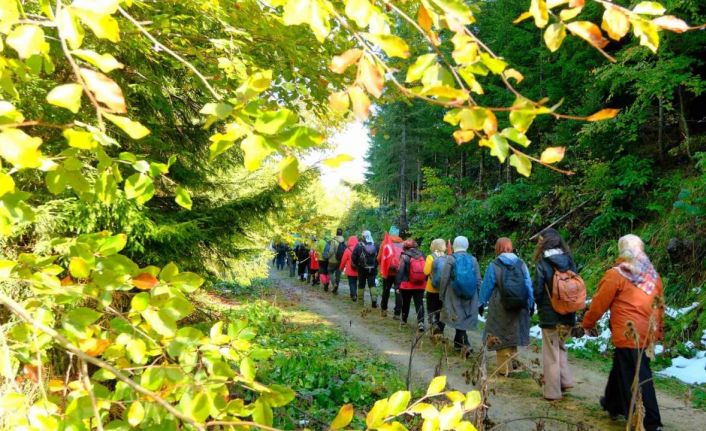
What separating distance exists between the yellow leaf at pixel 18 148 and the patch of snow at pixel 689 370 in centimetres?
743

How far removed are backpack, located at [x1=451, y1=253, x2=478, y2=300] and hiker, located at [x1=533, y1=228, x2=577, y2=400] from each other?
192cm

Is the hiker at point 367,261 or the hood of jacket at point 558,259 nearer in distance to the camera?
the hood of jacket at point 558,259

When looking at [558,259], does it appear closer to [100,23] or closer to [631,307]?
[631,307]

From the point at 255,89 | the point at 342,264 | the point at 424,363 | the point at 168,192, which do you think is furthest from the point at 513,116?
the point at 342,264

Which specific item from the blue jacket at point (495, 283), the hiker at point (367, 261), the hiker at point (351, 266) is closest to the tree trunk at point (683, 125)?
the blue jacket at point (495, 283)

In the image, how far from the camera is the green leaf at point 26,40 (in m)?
0.95

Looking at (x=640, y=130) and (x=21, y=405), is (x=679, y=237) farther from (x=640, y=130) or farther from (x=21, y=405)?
(x=21, y=405)

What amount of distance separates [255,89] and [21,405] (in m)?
0.99

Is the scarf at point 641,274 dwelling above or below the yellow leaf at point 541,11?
below

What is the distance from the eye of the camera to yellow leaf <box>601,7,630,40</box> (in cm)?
115

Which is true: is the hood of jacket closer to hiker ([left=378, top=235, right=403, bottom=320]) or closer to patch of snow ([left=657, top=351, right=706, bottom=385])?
patch of snow ([left=657, top=351, right=706, bottom=385])

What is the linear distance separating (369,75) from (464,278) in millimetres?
6610

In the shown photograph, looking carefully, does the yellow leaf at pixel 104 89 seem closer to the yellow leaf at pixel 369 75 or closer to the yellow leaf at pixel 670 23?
the yellow leaf at pixel 369 75

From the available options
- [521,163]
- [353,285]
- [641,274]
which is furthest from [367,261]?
[521,163]
